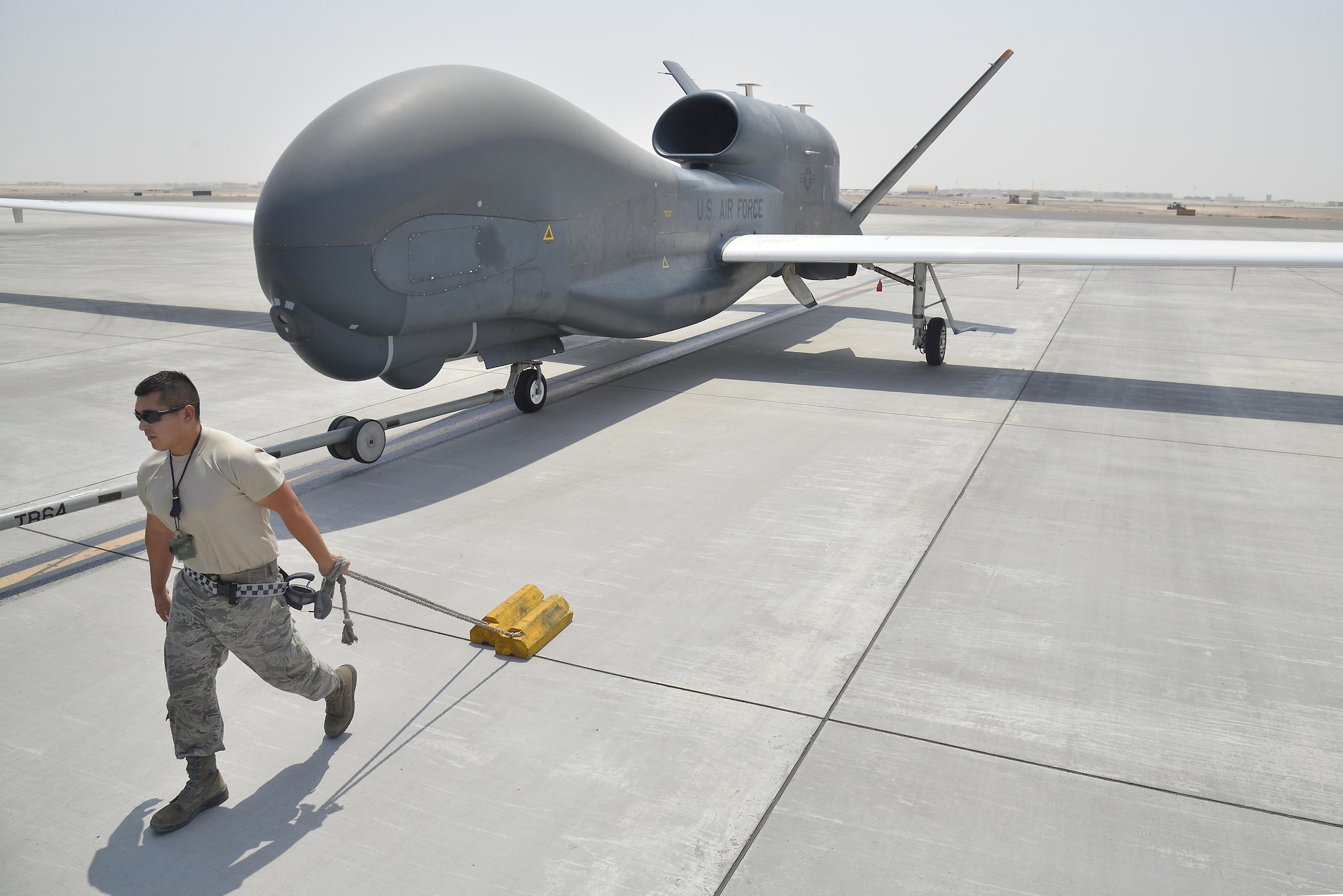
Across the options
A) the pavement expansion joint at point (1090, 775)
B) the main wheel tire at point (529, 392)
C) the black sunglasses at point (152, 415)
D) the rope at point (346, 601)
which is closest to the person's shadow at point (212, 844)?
the rope at point (346, 601)

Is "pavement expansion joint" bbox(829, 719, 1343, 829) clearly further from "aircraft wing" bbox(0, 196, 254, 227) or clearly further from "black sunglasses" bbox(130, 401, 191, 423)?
"aircraft wing" bbox(0, 196, 254, 227)

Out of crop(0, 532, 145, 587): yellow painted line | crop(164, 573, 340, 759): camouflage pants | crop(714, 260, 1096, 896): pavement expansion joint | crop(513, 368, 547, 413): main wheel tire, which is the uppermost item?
crop(164, 573, 340, 759): camouflage pants

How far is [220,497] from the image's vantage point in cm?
321

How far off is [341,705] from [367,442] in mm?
3904

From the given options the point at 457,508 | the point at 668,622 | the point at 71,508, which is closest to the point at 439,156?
the point at 457,508

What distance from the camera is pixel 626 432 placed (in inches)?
335

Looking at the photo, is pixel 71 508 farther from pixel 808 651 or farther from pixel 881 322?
pixel 881 322

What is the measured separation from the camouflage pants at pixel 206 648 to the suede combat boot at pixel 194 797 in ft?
0.19

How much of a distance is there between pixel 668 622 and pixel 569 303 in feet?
15.4

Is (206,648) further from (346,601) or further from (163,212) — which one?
(163,212)

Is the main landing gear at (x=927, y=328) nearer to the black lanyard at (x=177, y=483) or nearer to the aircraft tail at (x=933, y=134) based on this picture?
the aircraft tail at (x=933, y=134)

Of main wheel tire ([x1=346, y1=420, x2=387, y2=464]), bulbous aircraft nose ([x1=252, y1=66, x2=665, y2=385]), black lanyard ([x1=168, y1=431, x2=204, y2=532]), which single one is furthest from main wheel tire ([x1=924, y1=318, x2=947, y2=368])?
black lanyard ([x1=168, y1=431, x2=204, y2=532])

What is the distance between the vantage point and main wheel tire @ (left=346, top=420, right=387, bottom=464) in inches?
286

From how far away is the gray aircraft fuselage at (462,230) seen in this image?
6.59 m
